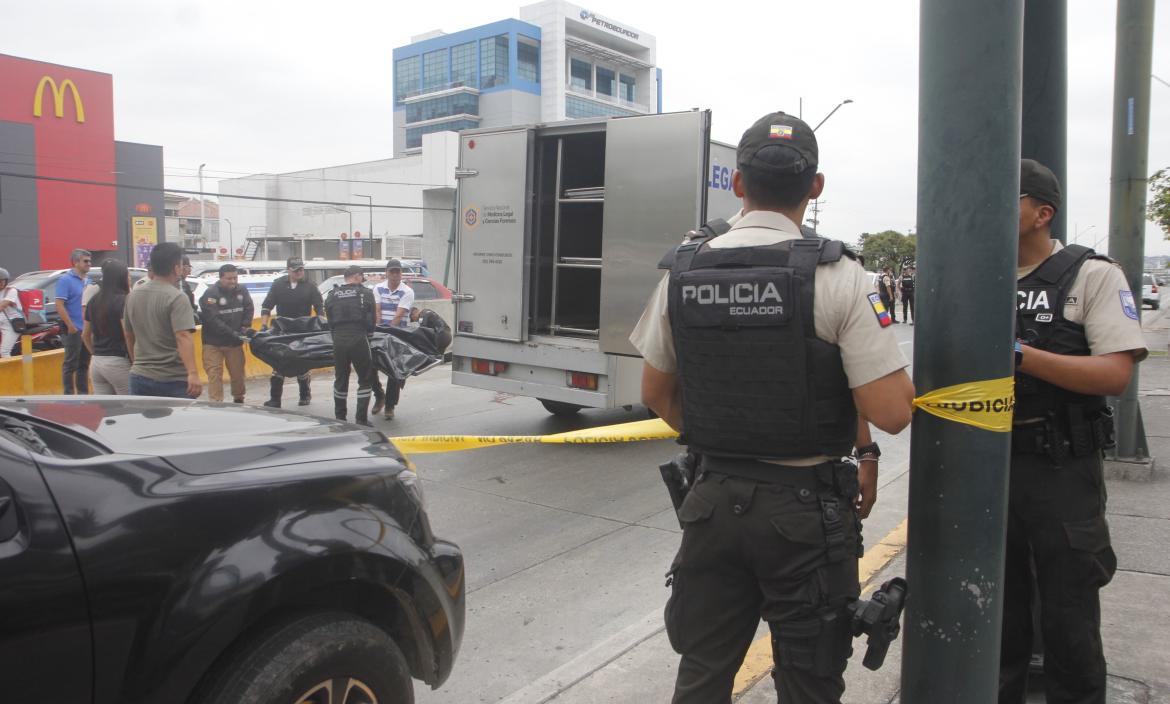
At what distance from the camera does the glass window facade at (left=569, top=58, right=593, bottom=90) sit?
84.1 metres

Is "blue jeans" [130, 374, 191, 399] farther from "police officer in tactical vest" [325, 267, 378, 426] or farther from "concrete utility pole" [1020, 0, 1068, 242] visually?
"concrete utility pole" [1020, 0, 1068, 242]

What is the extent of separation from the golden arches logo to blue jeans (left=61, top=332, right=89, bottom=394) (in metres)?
25.9

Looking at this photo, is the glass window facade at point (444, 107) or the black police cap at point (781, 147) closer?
the black police cap at point (781, 147)

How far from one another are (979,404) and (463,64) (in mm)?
87570

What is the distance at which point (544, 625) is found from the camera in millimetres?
4289

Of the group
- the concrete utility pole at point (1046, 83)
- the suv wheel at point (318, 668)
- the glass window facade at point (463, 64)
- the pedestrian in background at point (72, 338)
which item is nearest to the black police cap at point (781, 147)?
the suv wheel at point (318, 668)

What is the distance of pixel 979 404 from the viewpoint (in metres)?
2.22

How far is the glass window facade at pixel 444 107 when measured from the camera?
275 feet

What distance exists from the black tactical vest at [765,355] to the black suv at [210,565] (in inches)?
42.3

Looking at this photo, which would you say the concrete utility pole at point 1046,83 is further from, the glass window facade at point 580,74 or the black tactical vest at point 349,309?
the glass window facade at point 580,74

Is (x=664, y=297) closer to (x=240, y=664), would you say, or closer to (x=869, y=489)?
(x=869, y=489)

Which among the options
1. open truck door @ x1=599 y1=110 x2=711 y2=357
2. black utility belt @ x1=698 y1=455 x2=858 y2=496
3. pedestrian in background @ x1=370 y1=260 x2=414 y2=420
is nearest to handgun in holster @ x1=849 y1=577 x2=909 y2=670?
black utility belt @ x1=698 y1=455 x2=858 y2=496

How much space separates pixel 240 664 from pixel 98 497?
55 cm

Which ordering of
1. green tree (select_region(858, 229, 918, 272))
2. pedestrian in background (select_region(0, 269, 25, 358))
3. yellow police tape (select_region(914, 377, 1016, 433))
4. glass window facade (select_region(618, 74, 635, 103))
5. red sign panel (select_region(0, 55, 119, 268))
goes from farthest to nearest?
glass window facade (select_region(618, 74, 635, 103))
green tree (select_region(858, 229, 918, 272))
red sign panel (select_region(0, 55, 119, 268))
pedestrian in background (select_region(0, 269, 25, 358))
yellow police tape (select_region(914, 377, 1016, 433))
